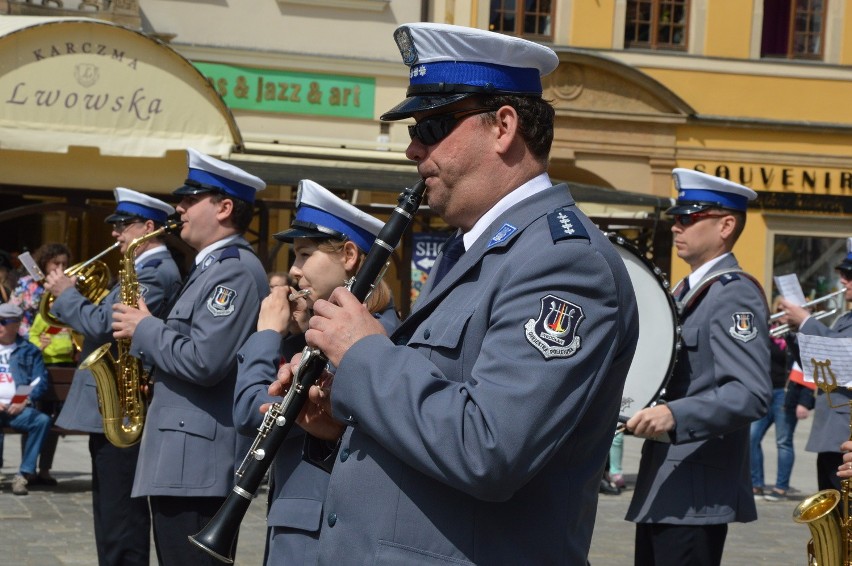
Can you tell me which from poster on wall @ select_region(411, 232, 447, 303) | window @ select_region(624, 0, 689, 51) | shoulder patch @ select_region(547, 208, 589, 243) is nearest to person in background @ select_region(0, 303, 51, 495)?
poster on wall @ select_region(411, 232, 447, 303)

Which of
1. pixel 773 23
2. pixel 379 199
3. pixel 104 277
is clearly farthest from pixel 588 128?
pixel 104 277

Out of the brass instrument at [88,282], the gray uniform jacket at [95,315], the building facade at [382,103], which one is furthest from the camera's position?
the building facade at [382,103]

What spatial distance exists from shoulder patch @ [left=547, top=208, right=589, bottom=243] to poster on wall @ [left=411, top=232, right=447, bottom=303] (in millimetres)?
11906

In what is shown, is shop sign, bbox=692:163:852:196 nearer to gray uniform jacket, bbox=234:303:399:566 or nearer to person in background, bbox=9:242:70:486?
person in background, bbox=9:242:70:486

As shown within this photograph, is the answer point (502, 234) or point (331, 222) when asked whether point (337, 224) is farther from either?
point (502, 234)

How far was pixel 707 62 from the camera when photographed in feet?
75.4

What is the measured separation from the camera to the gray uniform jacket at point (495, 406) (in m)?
2.63

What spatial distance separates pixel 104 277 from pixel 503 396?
246 inches

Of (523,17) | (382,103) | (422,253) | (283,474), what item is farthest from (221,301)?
(523,17)

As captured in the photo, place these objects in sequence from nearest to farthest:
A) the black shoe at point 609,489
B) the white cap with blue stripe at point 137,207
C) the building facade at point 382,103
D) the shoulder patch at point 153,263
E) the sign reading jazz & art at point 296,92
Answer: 1. the shoulder patch at point 153,263
2. the white cap with blue stripe at point 137,207
3. the black shoe at point 609,489
4. the building facade at point 382,103
5. the sign reading jazz & art at point 296,92

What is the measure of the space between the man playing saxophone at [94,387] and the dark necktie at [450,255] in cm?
347

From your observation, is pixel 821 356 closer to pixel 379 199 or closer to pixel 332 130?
pixel 379 199

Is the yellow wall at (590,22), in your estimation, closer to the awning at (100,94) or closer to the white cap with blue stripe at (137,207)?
the awning at (100,94)

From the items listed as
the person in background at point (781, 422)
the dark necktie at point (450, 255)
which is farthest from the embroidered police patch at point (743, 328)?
the person in background at point (781, 422)
